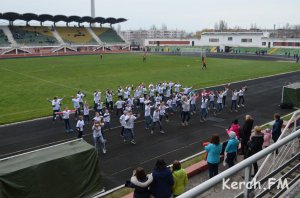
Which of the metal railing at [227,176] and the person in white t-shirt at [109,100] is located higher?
the metal railing at [227,176]

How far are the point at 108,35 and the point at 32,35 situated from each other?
77.5ft

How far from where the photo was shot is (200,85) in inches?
1191

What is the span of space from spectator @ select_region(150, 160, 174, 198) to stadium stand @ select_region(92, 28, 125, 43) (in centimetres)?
8286

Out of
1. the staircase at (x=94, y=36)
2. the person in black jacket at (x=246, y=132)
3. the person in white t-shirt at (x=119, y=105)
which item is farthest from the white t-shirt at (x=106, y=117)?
the staircase at (x=94, y=36)

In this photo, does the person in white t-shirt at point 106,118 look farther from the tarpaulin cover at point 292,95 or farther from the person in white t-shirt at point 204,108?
the tarpaulin cover at point 292,95

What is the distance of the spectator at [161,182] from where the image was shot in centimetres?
624

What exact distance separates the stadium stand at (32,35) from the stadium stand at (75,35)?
12.2 ft

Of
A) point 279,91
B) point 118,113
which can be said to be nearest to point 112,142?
point 118,113

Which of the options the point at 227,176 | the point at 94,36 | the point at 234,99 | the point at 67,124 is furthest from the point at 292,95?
the point at 94,36

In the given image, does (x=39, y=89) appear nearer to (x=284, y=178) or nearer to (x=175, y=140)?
(x=175, y=140)

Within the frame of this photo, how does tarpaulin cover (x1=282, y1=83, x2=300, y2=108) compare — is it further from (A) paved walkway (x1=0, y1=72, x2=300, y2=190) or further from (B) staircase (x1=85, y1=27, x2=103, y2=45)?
(B) staircase (x1=85, y1=27, x2=103, y2=45)

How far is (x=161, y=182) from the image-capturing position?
20.5ft

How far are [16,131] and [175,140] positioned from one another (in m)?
8.85

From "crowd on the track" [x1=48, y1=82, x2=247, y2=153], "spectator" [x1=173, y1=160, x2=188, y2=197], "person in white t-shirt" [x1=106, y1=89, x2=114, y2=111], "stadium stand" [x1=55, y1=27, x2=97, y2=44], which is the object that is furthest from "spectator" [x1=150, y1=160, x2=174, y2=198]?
"stadium stand" [x1=55, y1=27, x2=97, y2=44]
